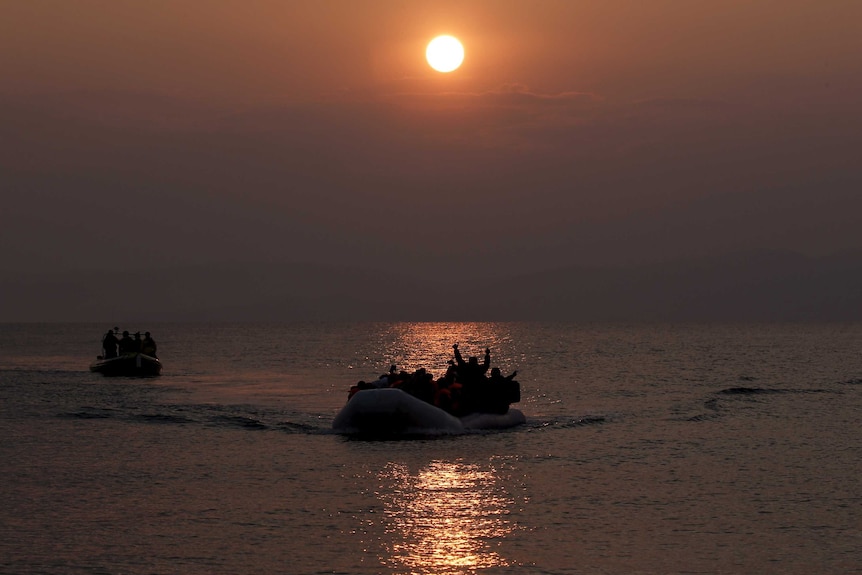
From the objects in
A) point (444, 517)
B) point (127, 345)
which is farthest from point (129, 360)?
point (444, 517)

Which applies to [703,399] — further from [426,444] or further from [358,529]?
[358,529]

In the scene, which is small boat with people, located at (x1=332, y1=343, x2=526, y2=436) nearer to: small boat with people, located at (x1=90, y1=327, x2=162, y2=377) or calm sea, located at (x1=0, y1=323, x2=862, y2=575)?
A: calm sea, located at (x1=0, y1=323, x2=862, y2=575)

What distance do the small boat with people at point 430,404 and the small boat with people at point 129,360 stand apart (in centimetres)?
2673

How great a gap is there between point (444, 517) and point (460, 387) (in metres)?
12.9

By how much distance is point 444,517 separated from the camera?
18266mm

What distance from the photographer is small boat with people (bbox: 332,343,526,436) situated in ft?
92.6

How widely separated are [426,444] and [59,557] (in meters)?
13.7

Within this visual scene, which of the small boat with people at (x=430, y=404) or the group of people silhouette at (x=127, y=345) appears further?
the group of people silhouette at (x=127, y=345)

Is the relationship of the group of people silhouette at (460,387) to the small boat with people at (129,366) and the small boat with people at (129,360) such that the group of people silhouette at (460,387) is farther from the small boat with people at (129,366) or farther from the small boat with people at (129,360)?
the small boat with people at (129,360)

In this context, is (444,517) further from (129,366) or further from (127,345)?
(127,345)

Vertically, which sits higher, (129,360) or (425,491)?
(129,360)

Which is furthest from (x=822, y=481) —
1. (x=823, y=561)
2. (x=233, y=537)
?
(x=233, y=537)

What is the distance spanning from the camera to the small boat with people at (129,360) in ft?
Answer: 178

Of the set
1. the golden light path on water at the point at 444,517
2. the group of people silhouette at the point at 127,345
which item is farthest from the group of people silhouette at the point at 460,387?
the group of people silhouette at the point at 127,345
